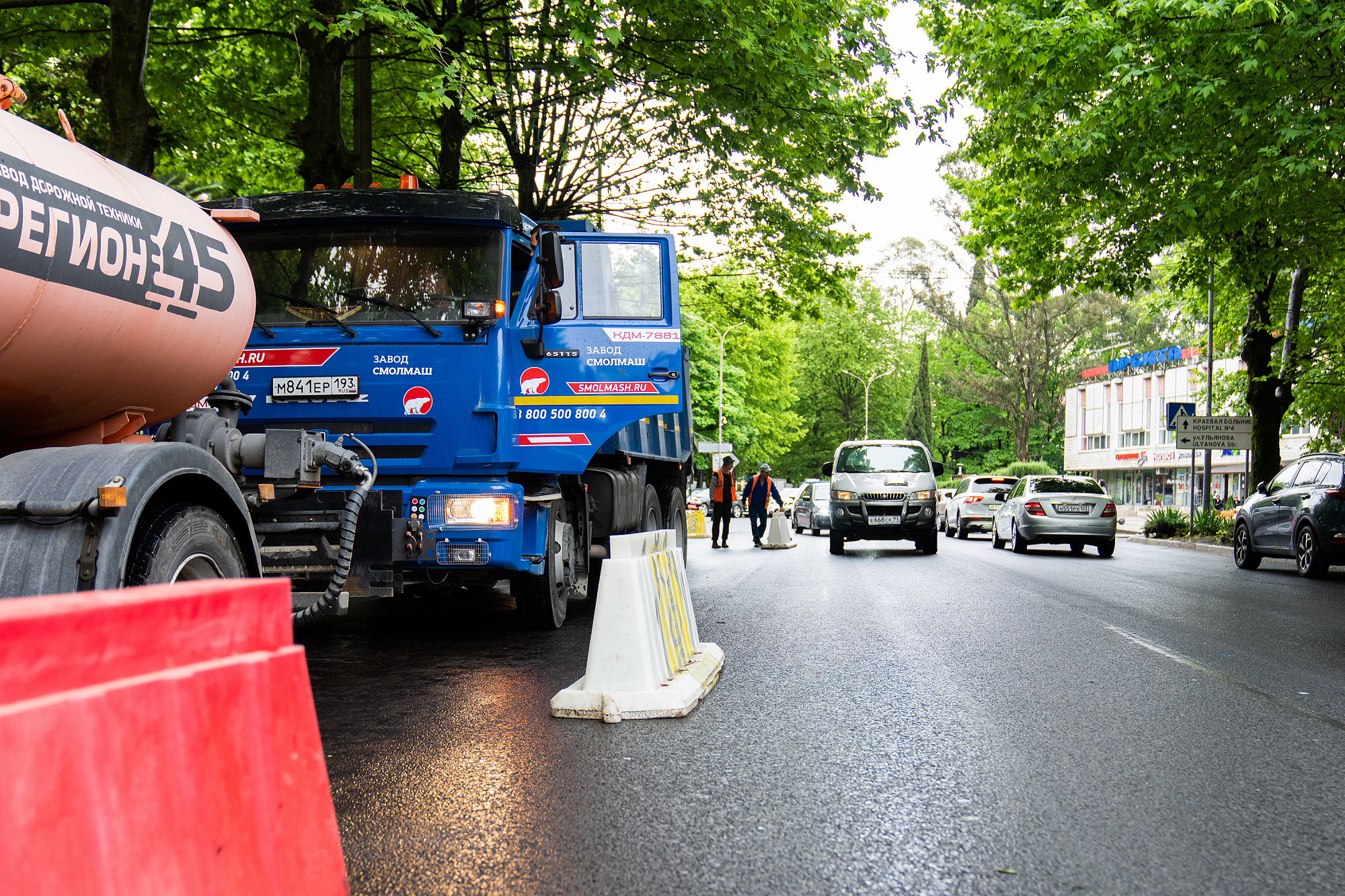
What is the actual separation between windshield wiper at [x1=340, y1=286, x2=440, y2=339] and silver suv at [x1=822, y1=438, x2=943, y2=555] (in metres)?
12.9

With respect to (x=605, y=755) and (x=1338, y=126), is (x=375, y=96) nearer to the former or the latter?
(x=1338, y=126)

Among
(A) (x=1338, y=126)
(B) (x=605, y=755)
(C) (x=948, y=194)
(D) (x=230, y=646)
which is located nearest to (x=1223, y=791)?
(B) (x=605, y=755)

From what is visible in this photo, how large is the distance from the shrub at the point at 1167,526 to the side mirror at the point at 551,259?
2588 cm

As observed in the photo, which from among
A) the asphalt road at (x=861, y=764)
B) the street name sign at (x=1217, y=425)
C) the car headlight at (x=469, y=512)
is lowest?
the asphalt road at (x=861, y=764)

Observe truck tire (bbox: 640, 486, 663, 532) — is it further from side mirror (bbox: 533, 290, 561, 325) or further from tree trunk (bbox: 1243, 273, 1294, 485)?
tree trunk (bbox: 1243, 273, 1294, 485)

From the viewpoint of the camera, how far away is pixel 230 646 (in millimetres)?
2484

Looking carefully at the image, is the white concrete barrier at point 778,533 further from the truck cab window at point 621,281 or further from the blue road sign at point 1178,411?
the truck cab window at point 621,281

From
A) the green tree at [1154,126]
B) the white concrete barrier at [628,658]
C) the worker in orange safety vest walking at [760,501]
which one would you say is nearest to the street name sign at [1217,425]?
the green tree at [1154,126]

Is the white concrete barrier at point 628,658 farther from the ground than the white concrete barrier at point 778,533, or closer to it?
farther from the ground

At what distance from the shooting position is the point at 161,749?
221 centimetres

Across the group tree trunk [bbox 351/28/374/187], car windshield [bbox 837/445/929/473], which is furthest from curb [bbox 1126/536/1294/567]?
tree trunk [bbox 351/28/374/187]

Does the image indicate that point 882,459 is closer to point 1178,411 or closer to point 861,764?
point 1178,411

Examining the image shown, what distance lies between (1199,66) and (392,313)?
10284 millimetres

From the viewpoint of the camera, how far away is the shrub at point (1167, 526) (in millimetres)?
30000
